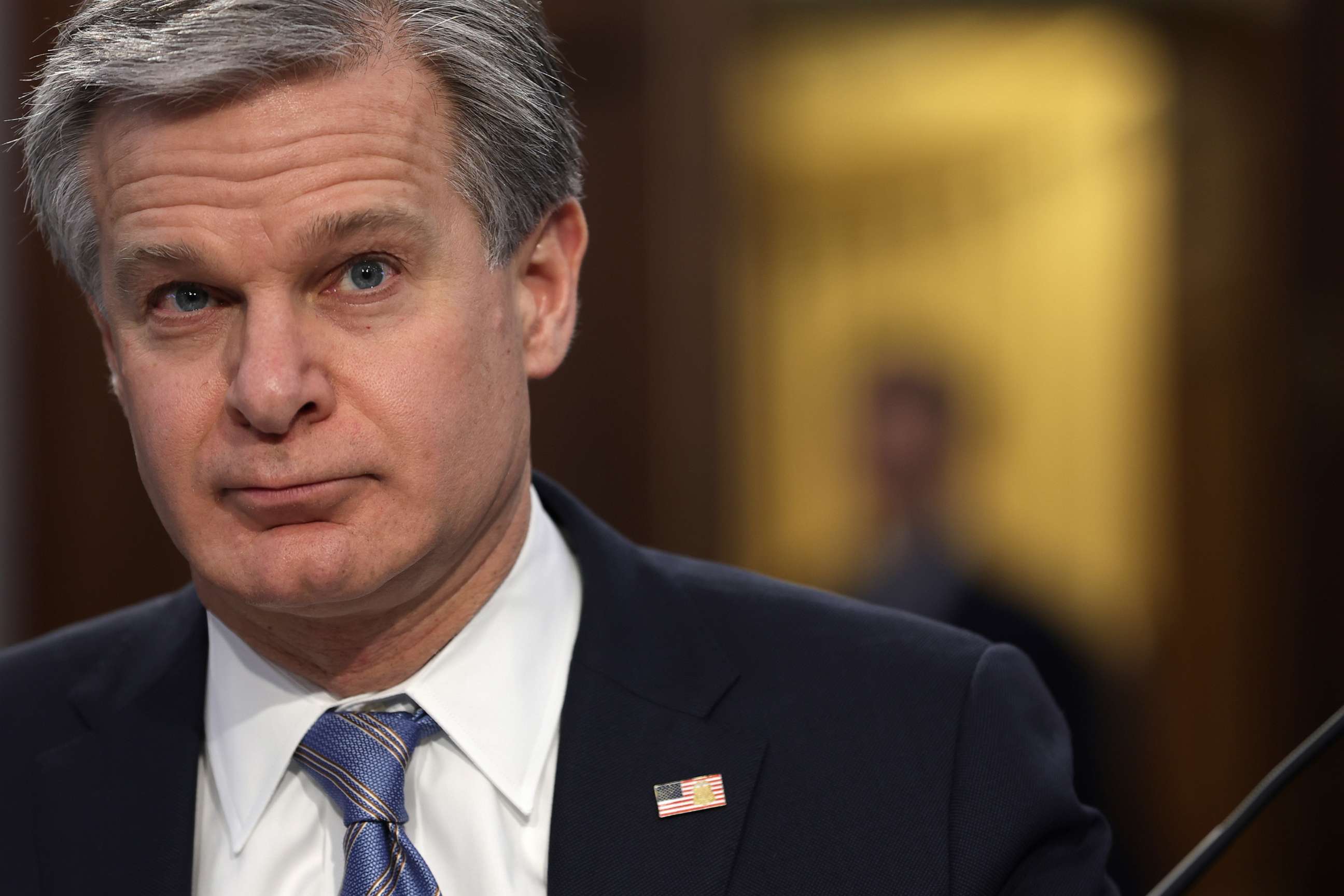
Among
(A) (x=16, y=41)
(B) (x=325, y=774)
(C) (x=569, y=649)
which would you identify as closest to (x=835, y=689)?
(C) (x=569, y=649)

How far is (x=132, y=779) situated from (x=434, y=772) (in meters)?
0.37

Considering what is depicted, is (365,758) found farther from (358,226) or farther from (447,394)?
(358,226)

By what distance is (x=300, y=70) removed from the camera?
1.63m

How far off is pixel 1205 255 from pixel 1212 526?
2.72ft

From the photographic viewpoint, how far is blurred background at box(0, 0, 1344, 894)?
4.58m

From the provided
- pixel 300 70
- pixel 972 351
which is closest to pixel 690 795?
pixel 300 70

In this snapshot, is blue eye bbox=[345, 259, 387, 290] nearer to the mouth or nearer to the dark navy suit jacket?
the mouth

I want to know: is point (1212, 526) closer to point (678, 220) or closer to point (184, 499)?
point (678, 220)

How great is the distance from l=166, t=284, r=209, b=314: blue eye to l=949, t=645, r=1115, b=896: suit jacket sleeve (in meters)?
0.99

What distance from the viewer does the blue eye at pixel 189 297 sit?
1.68 meters

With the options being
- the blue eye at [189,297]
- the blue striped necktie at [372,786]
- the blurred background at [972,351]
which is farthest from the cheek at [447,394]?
the blurred background at [972,351]

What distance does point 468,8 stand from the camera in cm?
177

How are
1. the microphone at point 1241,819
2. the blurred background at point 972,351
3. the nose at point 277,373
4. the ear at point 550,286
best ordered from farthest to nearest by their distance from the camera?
the blurred background at point 972,351 < the ear at point 550,286 < the nose at point 277,373 < the microphone at point 1241,819

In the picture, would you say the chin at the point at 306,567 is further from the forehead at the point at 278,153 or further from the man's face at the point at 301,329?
the forehead at the point at 278,153
